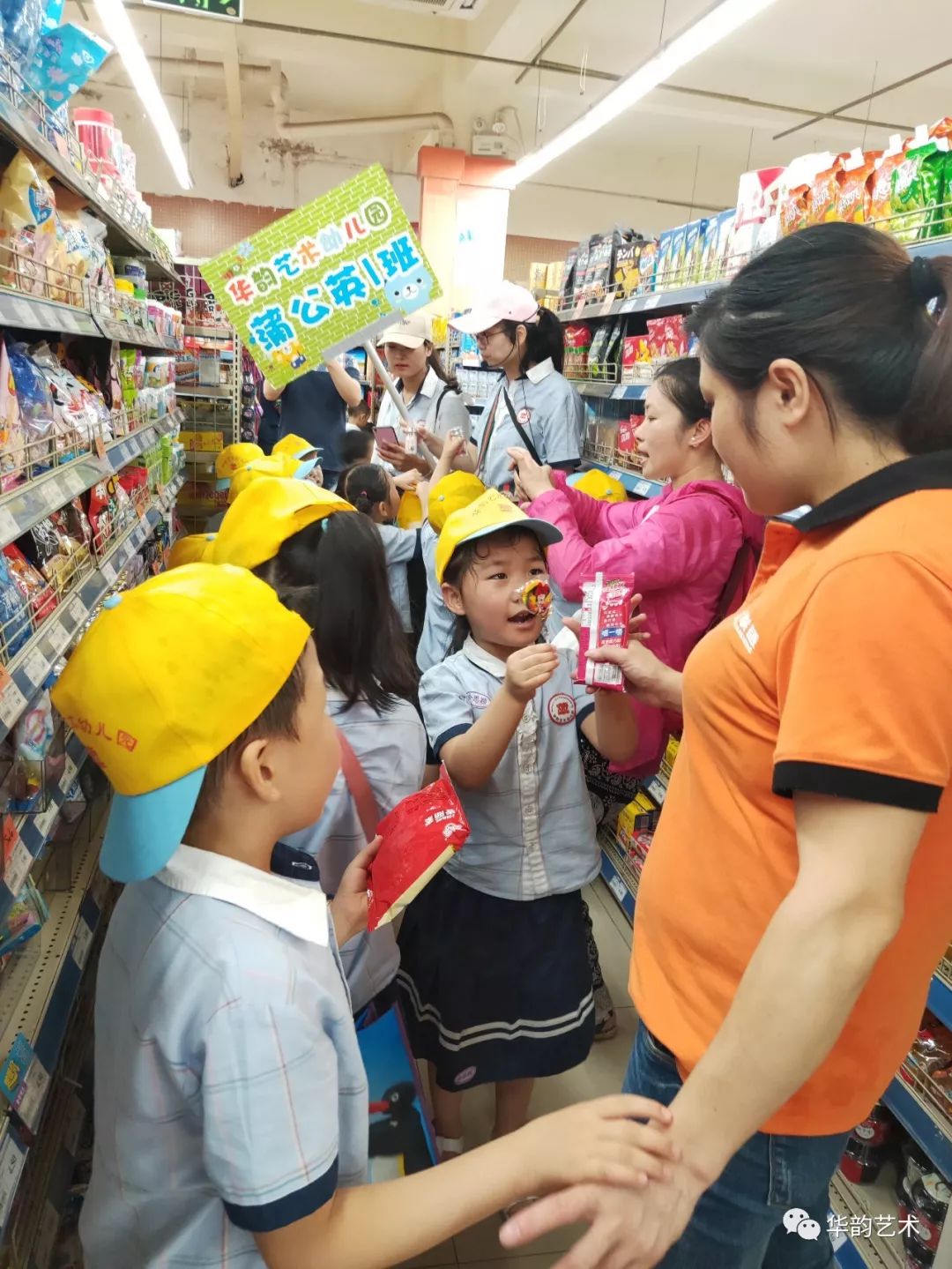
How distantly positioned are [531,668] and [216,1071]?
84 centimetres

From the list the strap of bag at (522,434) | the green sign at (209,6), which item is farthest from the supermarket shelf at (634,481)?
the green sign at (209,6)

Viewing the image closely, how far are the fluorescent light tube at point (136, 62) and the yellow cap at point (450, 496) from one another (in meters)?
3.17

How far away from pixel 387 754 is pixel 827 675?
41.1 inches

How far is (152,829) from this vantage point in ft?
2.87

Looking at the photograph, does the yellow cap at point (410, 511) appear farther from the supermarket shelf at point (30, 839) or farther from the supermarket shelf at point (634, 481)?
the supermarket shelf at point (30, 839)

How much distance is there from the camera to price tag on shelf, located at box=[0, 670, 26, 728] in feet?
3.81

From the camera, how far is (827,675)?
748 millimetres

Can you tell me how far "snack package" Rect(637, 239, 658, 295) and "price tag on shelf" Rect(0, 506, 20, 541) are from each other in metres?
2.66

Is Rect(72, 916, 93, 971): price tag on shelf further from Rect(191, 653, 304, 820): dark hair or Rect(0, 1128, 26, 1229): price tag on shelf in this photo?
Rect(191, 653, 304, 820): dark hair

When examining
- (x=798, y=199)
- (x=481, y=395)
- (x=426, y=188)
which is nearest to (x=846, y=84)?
(x=426, y=188)

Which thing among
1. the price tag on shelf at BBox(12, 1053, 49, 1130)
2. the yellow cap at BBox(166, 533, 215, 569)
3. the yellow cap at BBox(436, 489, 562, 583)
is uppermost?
the yellow cap at BBox(436, 489, 562, 583)

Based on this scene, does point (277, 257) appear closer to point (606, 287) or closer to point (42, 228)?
point (42, 228)

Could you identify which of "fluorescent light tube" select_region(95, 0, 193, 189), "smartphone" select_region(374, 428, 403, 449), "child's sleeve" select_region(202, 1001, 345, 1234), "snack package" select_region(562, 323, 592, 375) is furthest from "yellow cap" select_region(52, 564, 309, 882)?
"fluorescent light tube" select_region(95, 0, 193, 189)

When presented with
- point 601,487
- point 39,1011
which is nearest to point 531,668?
point 39,1011
